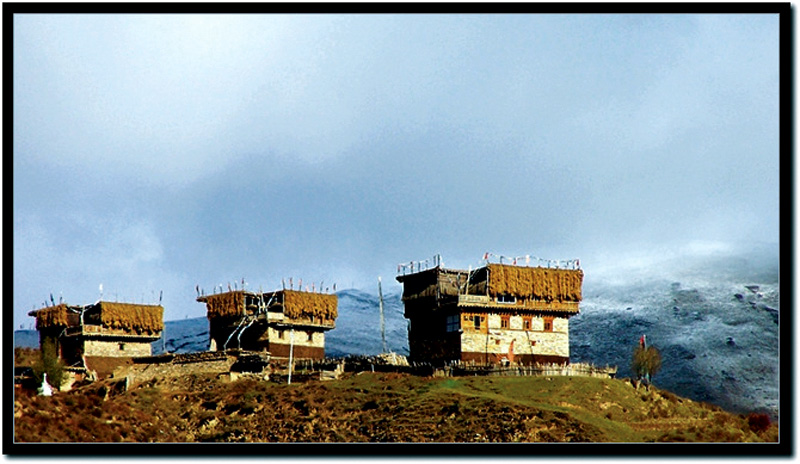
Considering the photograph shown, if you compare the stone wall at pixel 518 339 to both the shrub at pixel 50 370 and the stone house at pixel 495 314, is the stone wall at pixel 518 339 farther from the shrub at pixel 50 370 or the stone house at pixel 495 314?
the shrub at pixel 50 370

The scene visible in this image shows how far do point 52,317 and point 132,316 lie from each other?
6.28 metres

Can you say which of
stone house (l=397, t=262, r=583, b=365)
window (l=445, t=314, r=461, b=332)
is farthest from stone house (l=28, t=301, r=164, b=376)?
window (l=445, t=314, r=461, b=332)

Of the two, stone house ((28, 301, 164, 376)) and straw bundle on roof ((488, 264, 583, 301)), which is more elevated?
straw bundle on roof ((488, 264, 583, 301))

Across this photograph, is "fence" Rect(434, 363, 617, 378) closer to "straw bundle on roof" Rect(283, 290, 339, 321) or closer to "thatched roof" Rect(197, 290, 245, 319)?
"straw bundle on roof" Rect(283, 290, 339, 321)

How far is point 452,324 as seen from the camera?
66.6m

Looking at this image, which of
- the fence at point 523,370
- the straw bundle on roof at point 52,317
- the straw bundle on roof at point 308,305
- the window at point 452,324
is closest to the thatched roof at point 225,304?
the straw bundle on roof at point 308,305

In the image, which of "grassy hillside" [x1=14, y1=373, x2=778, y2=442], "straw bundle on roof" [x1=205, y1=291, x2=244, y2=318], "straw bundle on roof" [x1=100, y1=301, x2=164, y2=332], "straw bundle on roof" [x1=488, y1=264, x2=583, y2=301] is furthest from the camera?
"straw bundle on roof" [x1=100, y1=301, x2=164, y2=332]

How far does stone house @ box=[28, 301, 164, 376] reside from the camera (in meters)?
80.6

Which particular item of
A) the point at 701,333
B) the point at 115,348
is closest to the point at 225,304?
the point at 115,348

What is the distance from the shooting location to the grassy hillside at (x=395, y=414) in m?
49.8

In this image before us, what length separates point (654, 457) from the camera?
124 feet

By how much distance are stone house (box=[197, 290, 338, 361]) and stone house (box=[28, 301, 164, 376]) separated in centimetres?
670

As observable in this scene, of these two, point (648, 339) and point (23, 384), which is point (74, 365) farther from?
point (648, 339)

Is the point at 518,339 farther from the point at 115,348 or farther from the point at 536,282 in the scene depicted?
the point at 115,348
